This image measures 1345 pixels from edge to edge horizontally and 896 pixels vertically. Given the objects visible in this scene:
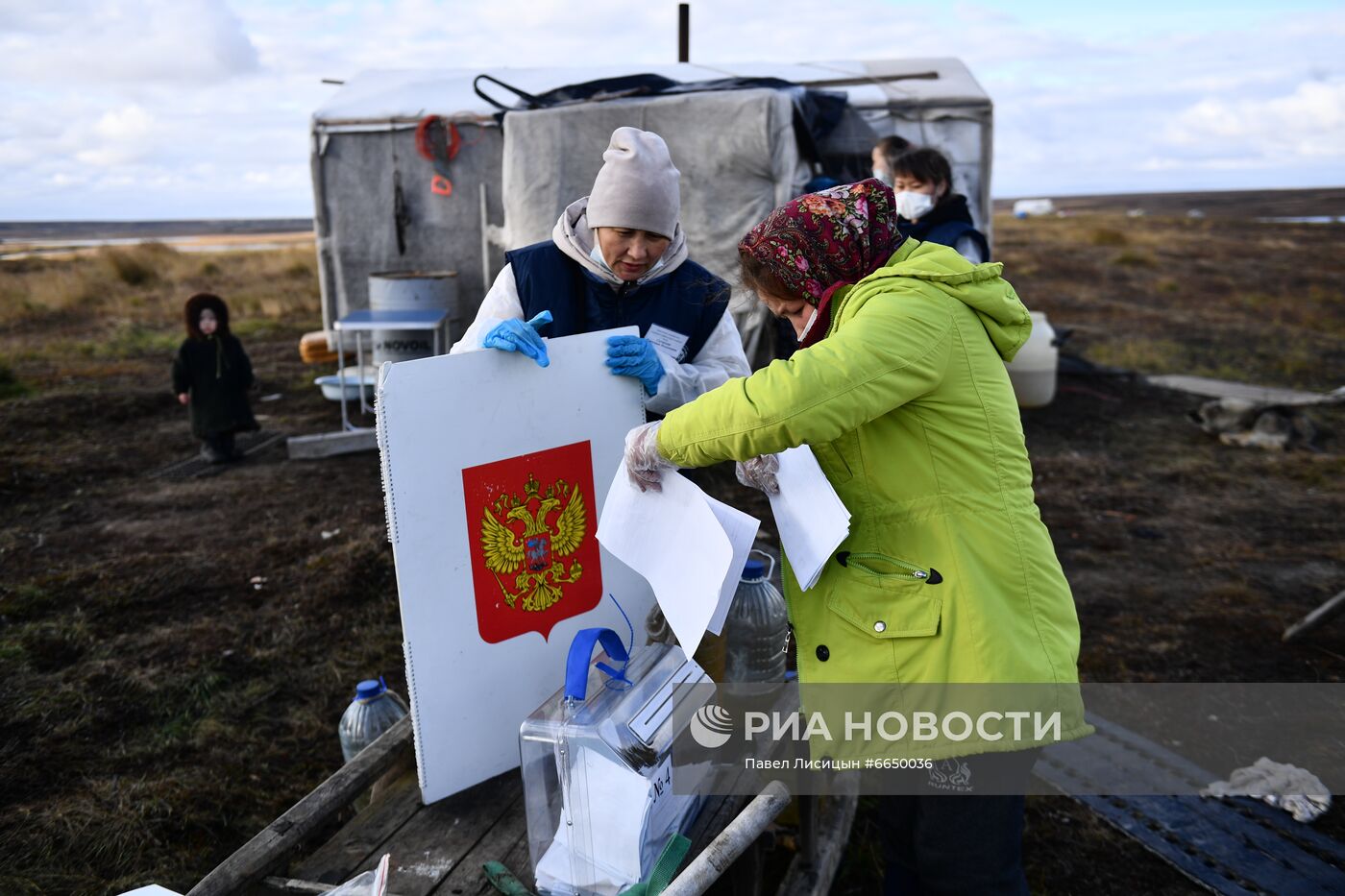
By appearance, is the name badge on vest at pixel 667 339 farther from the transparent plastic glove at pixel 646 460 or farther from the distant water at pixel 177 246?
the distant water at pixel 177 246

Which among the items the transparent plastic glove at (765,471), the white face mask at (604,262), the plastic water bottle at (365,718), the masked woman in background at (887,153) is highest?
the masked woman in background at (887,153)

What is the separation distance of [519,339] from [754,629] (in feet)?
3.29

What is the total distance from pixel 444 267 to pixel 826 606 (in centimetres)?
778

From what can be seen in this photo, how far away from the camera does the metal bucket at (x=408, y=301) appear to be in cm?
793

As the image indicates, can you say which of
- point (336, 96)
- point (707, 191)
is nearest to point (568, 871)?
point (707, 191)

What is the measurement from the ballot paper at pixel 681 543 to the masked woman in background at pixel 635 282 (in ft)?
1.72

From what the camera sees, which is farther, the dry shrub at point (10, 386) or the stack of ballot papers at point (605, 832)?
the dry shrub at point (10, 386)

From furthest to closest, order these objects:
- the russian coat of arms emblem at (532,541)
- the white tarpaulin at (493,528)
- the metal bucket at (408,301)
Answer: the metal bucket at (408,301), the russian coat of arms emblem at (532,541), the white tarpaulin at (493,528)

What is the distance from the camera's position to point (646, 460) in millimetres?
1719

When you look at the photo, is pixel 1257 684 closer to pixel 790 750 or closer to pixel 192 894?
pixel 790 750

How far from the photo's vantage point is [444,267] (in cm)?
893

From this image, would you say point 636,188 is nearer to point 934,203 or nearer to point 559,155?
point 934,203

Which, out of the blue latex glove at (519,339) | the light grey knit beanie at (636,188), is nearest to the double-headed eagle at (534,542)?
the blue latex glove at (519,339)

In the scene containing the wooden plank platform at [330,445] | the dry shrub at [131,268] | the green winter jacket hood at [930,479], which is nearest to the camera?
the green winter jacket hood at [930,479]
